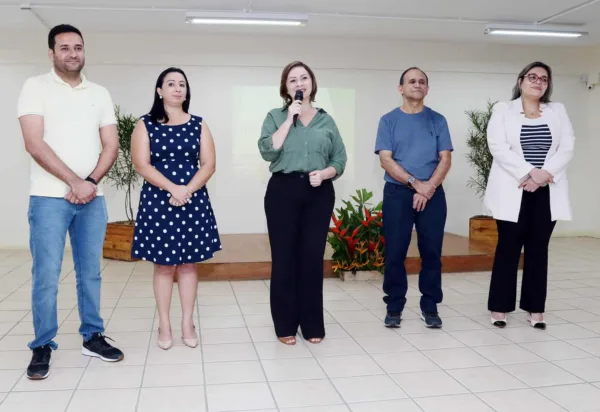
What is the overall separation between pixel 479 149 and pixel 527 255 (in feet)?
11.5

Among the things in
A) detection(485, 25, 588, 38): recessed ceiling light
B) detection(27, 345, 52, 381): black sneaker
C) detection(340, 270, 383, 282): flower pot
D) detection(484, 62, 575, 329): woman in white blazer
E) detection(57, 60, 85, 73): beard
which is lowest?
detection(340, 270, 383, 282): flower pot

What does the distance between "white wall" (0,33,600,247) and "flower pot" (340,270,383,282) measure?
239cm

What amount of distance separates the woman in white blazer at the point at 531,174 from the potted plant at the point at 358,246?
1.60 m

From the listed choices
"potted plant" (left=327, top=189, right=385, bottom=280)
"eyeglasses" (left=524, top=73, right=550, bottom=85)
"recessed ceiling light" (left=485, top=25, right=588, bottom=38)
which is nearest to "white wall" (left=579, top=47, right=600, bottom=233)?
"recessed ceiling light" (left=485, top=25, right=588, bottom=38)

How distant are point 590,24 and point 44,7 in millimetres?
5842

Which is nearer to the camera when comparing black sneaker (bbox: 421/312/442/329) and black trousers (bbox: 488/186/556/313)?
black trousers (bbox: 488/186/556/313)

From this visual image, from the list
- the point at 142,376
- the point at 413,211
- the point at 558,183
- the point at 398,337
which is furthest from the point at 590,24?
Result: the point at 142,376

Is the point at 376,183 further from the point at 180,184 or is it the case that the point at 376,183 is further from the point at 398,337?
the point at 180,184

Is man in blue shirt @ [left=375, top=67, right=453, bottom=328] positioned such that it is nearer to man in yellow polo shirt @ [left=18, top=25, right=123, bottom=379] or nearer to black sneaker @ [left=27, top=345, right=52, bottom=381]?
man in yellow polo shirt @ [left=18, top=25, right=123, bottom=379]

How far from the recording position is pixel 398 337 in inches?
132

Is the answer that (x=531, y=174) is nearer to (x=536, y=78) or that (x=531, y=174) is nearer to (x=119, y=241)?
(x=536, y=78)

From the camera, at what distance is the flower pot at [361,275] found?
4992mm

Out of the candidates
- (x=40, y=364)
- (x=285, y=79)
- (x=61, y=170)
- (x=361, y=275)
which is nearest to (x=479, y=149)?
(x=361, y=275)

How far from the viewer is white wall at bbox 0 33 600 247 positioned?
6.71m
